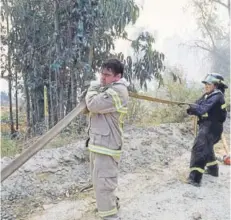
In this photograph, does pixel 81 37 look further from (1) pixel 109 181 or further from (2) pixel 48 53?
(1) pixel 109 181

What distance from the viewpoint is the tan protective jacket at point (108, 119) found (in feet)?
9.34

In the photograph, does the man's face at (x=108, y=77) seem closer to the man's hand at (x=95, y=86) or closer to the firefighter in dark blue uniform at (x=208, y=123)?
the man's hand at (x=95, y=86)

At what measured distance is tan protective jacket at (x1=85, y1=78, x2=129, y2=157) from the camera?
285cm

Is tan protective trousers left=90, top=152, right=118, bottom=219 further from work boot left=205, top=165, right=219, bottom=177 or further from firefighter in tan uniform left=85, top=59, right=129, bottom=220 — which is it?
work boot left=205, top=165, right=219, bottom=177

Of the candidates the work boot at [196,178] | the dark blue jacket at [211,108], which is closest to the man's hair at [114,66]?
the dark blue jacket at [211,108]

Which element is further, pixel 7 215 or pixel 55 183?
pixel 55 183

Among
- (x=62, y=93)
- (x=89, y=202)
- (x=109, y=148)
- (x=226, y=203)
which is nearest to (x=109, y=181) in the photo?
(x=109, y=148)

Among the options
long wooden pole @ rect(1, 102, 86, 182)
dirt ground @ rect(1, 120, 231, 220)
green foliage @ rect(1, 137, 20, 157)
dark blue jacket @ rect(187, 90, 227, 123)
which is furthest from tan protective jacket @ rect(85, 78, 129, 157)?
green foliage @ rect(1, 137, 20, 157)

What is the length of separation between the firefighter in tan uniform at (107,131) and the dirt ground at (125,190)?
46cm

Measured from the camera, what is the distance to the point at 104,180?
9.69 ft

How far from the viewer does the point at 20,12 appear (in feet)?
22.7

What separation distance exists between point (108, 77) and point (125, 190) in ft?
5.50

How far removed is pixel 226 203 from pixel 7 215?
2408 millimetres

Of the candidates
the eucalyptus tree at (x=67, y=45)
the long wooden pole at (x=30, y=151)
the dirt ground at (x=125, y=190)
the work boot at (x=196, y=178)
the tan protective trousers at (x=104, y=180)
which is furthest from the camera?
the eucalyptus tree at (x=67, y=45)
